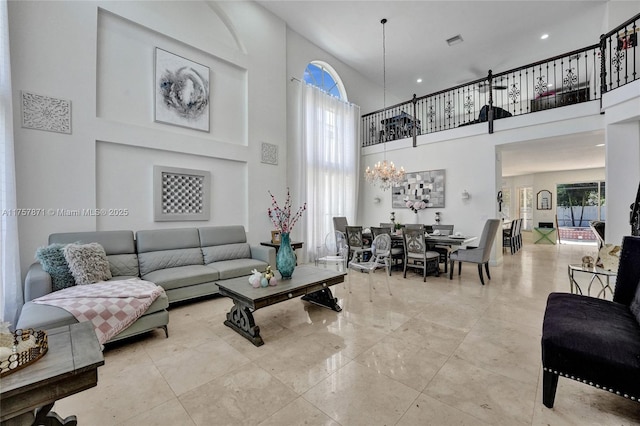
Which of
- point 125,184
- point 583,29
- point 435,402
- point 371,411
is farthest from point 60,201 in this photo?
point 583,29

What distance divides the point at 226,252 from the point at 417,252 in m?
3.37

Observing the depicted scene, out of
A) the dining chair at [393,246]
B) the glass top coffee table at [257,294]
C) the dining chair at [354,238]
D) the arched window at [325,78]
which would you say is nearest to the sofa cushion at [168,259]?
the glass top coffee table at [257,294]

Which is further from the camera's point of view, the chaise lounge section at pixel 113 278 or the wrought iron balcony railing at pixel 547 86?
the wrought iron balcony railing at pixel 547 86

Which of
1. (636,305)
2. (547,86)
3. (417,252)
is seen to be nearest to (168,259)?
(417,252)

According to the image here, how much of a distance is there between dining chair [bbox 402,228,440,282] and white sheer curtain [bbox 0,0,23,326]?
529cm

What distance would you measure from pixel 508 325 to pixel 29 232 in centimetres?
550

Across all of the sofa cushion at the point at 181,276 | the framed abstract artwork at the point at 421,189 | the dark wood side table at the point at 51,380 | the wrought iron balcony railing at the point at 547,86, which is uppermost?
the wrought iron balcony railing at the point at 547,86

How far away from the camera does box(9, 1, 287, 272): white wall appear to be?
3133 mm

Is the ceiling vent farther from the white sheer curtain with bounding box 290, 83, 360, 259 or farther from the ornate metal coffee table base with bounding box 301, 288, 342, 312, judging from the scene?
the ornate metal coffee table base with bounding box 301, 288, 342, 312

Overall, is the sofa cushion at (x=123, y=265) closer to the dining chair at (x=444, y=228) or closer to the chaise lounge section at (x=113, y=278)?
the chaise lounge section at (x=113, y=278)

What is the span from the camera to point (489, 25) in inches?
227

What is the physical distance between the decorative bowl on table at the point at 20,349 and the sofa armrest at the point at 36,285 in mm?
1640

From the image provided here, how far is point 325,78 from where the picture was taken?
7.22 metres

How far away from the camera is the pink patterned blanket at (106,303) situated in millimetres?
2287
